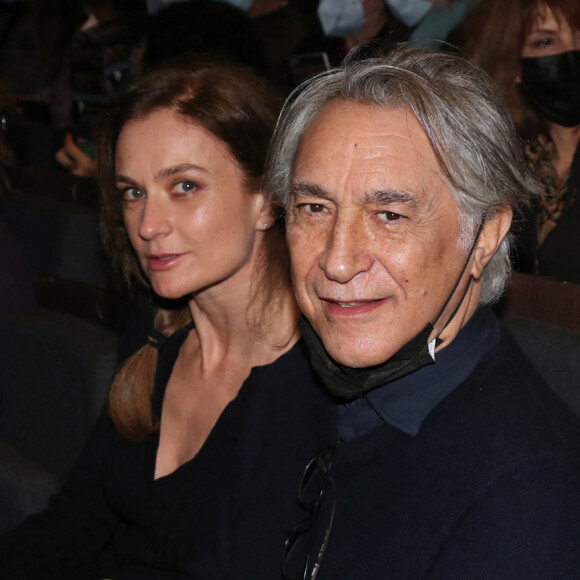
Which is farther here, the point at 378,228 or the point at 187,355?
the point at 187,355

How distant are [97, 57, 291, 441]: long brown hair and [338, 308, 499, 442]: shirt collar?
59 cm

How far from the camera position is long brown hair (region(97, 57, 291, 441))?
1816 mm

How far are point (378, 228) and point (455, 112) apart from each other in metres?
0.19

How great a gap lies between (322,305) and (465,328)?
0.71 ft

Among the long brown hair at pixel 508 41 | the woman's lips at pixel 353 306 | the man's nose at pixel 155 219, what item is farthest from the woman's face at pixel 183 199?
the long brown hair at pixel 508 41

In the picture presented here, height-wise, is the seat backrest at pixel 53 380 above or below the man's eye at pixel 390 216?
below

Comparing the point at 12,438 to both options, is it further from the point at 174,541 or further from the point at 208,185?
the point at 208,185

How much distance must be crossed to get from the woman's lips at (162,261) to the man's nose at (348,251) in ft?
2.13

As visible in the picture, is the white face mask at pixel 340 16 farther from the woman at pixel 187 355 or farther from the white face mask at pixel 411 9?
the woman at pixel 187 355

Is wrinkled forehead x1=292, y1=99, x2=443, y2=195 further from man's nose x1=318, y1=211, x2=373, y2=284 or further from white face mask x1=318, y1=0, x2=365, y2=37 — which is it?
white face mask x1=318, y1=0, x2=365, y2=37

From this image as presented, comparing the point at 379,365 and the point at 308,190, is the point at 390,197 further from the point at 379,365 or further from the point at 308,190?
the point at 379,365

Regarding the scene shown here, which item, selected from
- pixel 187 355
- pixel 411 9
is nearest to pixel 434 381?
pixel 187 355

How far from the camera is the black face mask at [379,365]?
4.06 ft

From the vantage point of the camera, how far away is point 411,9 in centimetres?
319
